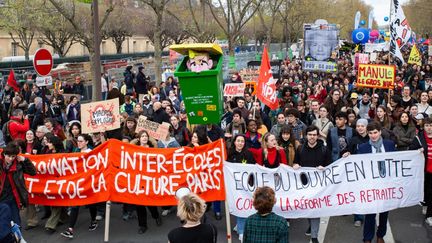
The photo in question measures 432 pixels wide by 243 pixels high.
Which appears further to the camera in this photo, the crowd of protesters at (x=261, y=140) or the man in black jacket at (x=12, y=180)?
the crowd of protesters at (x=261, y=140)

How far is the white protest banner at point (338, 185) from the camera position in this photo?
256 inches

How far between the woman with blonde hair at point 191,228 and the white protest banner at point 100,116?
14.8 feet

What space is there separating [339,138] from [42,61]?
6.52 m

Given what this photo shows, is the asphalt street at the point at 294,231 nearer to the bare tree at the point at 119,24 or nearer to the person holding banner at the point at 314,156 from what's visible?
the person holding banner at the point at 314,156

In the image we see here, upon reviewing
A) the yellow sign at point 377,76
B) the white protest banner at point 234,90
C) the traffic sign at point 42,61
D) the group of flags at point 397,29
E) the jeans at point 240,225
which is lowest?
the jeans at point 240,225

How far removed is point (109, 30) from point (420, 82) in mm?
38439

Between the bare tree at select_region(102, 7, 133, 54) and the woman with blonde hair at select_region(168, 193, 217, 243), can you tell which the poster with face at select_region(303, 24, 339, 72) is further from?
the bare tree at select_region(102, 7, 133, 54)

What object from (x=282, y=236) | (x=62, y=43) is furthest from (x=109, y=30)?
(x=282, y=236)

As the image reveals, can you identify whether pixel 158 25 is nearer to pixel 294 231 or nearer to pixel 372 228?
pixel 294 231

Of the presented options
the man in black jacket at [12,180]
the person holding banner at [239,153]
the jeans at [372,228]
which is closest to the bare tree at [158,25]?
the person holding banner at [239,153]

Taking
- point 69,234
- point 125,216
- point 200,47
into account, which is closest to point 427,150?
point 200,47

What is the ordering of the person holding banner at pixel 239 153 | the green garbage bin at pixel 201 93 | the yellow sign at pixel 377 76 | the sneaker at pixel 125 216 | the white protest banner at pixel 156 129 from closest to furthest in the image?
the person holding banner at pixel 239 153, the sneaker at pixel 125 216, the white protest banner at pixel 156 129, the green garbage bin at pixel 201 93, the yellow sign at pixel 377 76

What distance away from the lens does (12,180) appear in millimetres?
6570

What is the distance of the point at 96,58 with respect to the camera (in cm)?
1180
